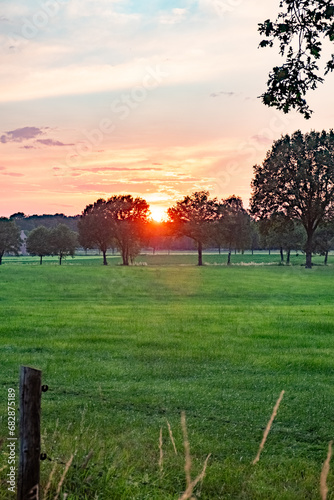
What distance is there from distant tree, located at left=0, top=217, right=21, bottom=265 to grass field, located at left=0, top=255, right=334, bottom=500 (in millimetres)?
94743

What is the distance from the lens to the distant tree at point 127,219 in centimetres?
10294

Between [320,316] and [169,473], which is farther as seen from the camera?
[320,316]

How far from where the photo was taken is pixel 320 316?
81.2 ft

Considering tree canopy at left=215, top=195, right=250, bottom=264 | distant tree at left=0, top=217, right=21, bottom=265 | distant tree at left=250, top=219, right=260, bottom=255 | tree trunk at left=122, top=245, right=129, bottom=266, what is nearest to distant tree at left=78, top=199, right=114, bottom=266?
tree trunk at left=122, top=245, right=129, bottom=266

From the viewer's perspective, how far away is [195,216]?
328 ft

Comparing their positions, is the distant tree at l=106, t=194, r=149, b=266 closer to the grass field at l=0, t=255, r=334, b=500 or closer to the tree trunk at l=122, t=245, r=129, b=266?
the tree trunk at l=122, t=245, r=129, b=266

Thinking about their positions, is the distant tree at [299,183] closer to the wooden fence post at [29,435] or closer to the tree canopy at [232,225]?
the tree canopy at [232,225]

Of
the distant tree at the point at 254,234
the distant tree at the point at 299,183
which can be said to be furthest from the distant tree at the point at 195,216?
the distant tree at the point at 299,183

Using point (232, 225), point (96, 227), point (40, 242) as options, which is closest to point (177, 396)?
point (232, 225)

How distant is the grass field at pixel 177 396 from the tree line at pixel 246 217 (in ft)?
170

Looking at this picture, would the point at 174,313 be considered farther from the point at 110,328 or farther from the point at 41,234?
the point at 41,234

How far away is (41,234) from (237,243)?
1874 inches

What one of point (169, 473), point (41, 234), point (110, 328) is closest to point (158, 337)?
point (110, 328)

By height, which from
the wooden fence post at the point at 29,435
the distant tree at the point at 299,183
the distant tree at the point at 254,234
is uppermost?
the distant tree at the point at 299,183
